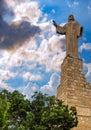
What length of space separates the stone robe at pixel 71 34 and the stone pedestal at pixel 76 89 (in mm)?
955

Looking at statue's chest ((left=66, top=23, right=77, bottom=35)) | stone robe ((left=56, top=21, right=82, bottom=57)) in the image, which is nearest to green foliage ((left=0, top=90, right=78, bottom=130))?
stone robe ((left=56, top=21, right=82, bottom=57))

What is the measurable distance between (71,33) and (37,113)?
11.5 metres

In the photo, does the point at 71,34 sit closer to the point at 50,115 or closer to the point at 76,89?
the point at 76,89

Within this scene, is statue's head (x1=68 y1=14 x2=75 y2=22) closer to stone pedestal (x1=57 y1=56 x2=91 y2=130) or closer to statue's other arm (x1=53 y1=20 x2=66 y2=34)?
statue's other arm (x1=53 y1=20 x2=66 y2=34)

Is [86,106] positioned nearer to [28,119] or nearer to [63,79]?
[63,79]

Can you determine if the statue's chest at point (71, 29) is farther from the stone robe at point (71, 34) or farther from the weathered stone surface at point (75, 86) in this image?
the weathered stone surface at point (75, 86)

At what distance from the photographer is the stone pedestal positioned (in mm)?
27470

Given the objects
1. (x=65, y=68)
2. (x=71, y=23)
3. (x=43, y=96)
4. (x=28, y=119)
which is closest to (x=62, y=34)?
(x=71, y=23)

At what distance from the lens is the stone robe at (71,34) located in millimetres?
30156

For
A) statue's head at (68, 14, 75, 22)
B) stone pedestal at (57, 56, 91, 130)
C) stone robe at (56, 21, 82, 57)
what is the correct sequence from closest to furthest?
stone pedestal at (57, 56, 91, 130)
stone robe at (56, 21, 82, 57)
statue's head at (68, 14, 75, 22)

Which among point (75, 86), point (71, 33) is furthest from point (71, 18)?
point (75, 86)

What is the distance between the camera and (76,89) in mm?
28359

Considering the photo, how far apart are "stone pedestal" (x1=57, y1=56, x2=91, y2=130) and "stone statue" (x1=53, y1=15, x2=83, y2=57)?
987 mm

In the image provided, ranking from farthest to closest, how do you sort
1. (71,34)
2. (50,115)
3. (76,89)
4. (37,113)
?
(71,34) → (76,89) → (37,113) → (50,115)
